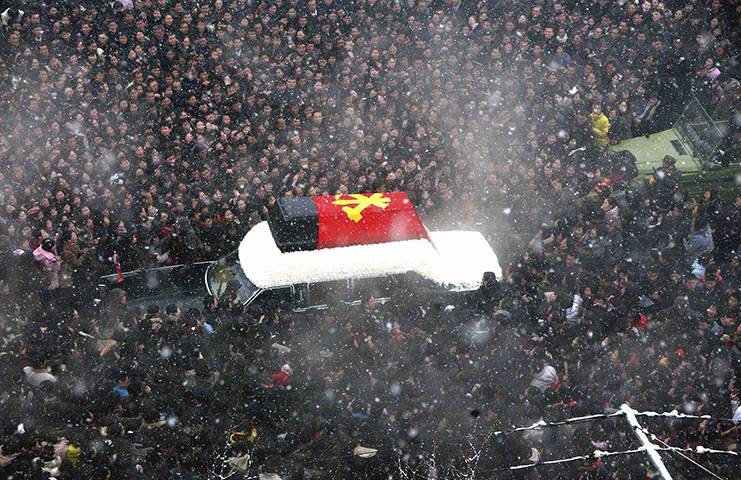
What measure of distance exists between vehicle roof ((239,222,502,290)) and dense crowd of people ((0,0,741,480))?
1.67 ft

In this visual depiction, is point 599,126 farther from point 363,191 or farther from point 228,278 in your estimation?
point 228,278

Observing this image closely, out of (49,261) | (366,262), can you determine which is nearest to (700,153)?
(366,262)

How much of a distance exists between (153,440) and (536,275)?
6440mm

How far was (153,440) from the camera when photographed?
351 inches

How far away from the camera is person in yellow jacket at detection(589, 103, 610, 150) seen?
14914 millimetres

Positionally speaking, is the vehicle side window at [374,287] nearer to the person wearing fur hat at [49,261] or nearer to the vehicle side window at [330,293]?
the vehicle side window at [330,293]

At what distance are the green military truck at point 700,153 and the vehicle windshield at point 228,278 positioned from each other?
8.70 metres

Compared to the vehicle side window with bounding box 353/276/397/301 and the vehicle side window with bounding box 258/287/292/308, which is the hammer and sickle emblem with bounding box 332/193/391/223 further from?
the vehicle side window with bounding box 258/287/292/308

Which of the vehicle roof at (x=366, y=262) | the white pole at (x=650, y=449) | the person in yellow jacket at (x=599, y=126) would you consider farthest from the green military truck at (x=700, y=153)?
the white pole at (x=650, y=449)

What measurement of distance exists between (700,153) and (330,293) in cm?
907

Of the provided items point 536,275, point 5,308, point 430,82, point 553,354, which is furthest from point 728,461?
point 5,308

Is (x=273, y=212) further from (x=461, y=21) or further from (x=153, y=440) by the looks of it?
(x=461, y=21)

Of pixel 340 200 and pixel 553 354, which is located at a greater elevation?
pixel 340 200

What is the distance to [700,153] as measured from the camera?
15477 millimetres
